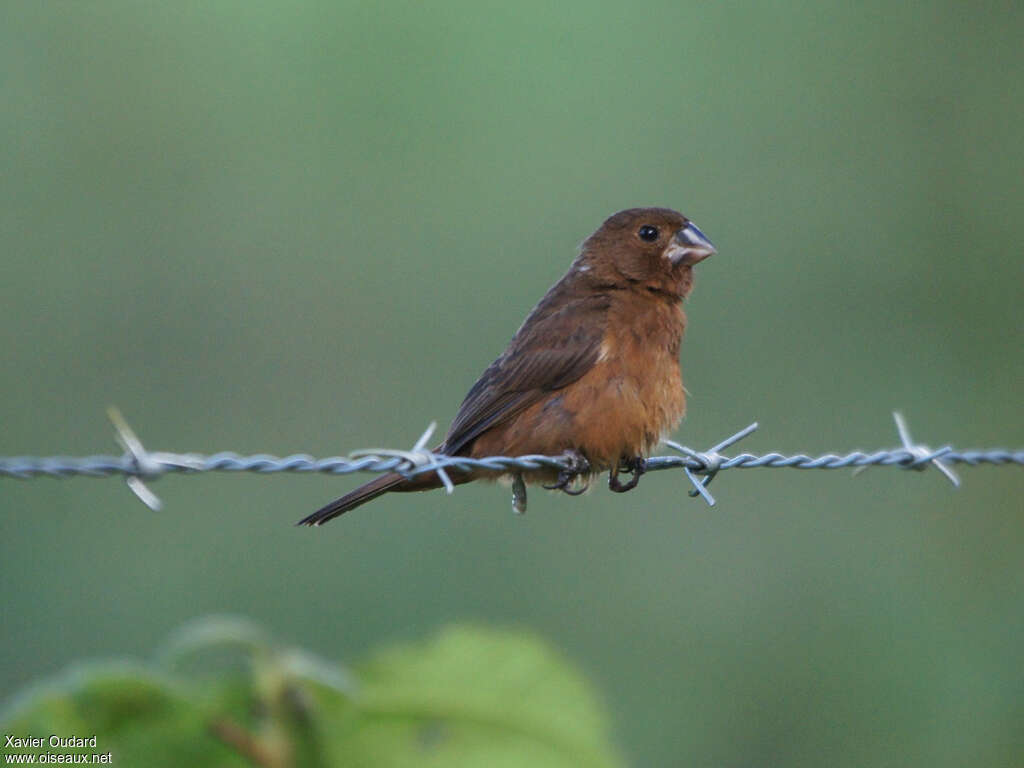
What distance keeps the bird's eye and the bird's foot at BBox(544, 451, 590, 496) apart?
1.05 meters

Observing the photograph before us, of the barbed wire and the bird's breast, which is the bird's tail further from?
the bird's breast

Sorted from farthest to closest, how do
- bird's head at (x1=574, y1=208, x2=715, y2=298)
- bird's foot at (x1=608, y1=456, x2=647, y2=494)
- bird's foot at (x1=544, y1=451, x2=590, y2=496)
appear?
1. bird's head at (x1=574, y1=208, x2=715, y2=298)
2. bird's foot at (x1=608, y1=456, x2=647, y2=494)
3. bird's foot at (x1=544, y1=451, x2=590, y2=496)

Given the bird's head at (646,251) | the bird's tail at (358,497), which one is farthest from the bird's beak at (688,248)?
the bird's tail at (358,497)

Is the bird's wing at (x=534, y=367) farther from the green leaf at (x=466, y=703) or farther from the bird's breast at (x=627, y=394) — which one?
the green leaf at (x=466, y=703)

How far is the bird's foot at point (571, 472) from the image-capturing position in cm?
461

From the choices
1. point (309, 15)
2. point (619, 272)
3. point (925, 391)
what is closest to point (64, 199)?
point (309, 15)

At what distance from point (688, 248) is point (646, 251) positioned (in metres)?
0.16

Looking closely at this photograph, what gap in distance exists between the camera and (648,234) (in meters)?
5.32

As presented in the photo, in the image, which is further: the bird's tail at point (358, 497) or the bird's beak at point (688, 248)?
the bird's beak at point (688, 248)

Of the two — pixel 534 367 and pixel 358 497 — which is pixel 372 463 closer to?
pixel 358 497

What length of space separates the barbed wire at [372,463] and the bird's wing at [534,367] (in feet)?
0.90

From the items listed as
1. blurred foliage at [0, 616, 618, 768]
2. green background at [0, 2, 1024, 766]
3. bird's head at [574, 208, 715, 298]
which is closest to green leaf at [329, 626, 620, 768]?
blurred foliage at [0, 616, 618, 768]

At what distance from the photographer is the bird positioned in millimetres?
4652

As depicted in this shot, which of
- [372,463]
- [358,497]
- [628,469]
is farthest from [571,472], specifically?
[372,463]
